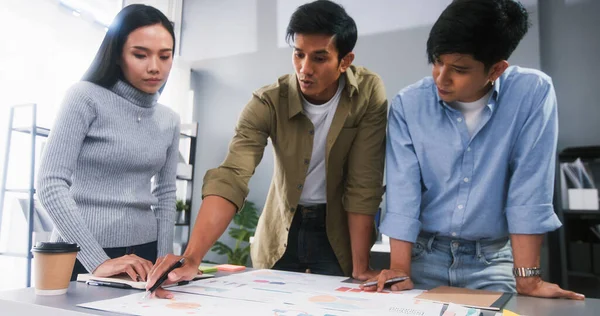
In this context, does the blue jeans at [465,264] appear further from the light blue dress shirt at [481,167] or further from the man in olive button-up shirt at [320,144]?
the man in olive button-up shirt at [320,144]

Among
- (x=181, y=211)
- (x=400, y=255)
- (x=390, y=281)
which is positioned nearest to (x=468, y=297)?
(x=390, y=281)

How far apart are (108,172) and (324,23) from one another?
0.74m

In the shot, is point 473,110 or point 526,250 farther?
point 473,110

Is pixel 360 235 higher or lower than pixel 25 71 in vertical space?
lower

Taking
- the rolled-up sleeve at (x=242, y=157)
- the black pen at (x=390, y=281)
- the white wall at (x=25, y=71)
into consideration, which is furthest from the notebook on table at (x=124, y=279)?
the white wall at (x=25, y=71)

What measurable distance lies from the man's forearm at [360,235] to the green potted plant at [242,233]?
8.25 feet

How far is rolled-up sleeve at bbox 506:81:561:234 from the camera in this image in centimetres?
104

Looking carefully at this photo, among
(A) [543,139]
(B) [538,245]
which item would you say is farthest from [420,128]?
(B) [538,245]

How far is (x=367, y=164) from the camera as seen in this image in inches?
53.4

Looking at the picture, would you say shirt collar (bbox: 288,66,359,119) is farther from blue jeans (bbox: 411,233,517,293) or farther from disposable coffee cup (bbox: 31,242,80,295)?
disposable coffee cup (bbox: 31,242,80,295)

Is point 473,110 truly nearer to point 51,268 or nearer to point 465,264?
point 465,264

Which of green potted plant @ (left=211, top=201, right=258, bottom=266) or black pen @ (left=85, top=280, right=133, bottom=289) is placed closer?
black pen @ (left=85, top=280, right=133, bottom=289)

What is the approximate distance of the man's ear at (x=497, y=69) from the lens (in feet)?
3.61

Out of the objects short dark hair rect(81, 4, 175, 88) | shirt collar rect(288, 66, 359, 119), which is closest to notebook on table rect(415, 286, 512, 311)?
shirt collar rect(288, 66, 359, 119)
